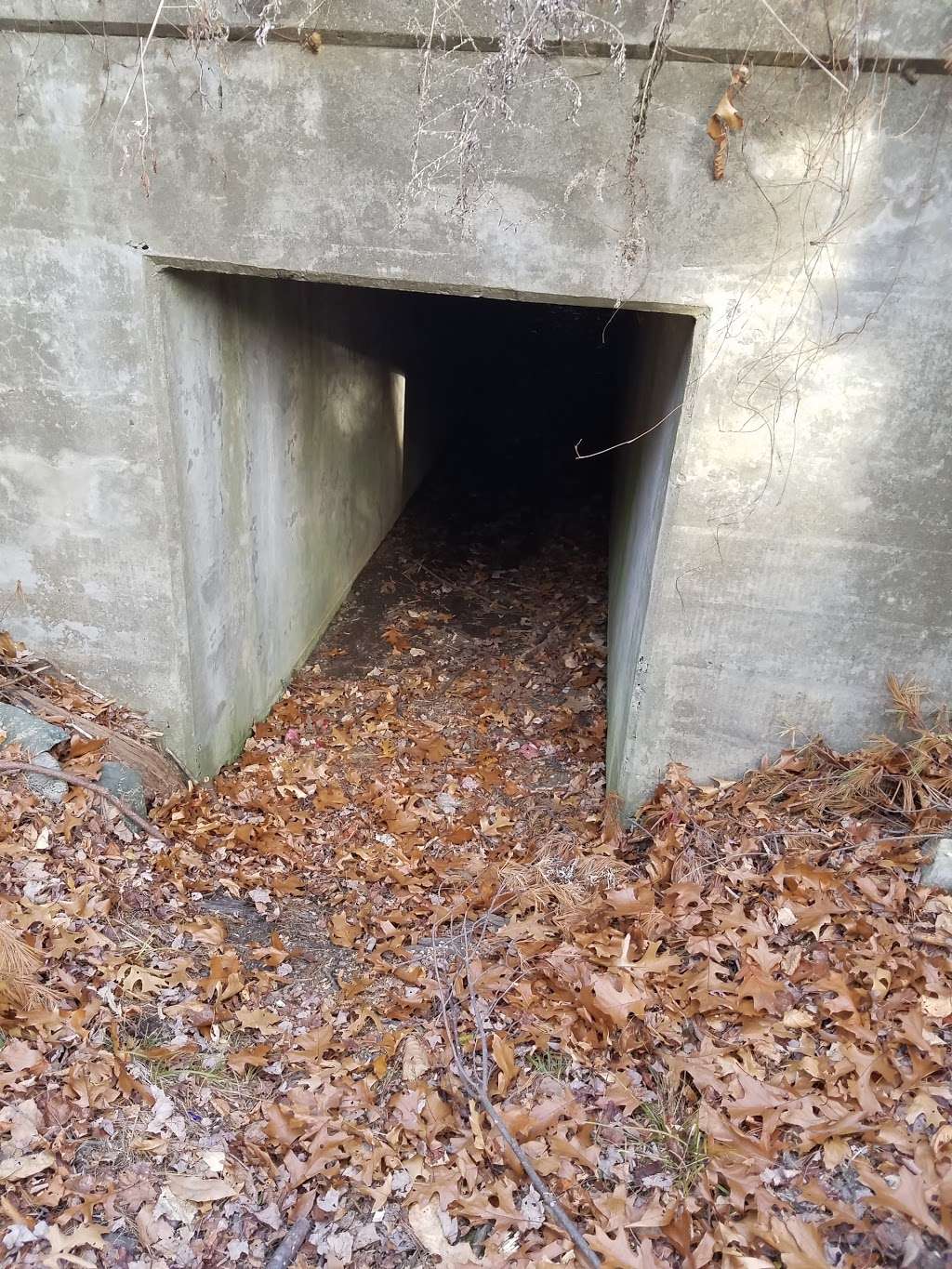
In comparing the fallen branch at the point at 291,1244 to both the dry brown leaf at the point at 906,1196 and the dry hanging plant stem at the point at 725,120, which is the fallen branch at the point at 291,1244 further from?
the dry hanging plant stem at the point at 725,120

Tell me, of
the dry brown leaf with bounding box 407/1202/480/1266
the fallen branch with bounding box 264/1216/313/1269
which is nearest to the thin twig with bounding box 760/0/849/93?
the dry brown leaf with bounding box 407/1202/480/1266

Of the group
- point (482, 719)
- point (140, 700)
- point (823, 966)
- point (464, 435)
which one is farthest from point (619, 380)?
point (823, 966)

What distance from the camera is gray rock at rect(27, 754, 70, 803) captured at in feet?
14.7

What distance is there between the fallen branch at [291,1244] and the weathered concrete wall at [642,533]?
2795mm

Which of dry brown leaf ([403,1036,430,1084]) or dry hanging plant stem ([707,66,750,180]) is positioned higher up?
dry hanging plant stem ([707,66,750,180])

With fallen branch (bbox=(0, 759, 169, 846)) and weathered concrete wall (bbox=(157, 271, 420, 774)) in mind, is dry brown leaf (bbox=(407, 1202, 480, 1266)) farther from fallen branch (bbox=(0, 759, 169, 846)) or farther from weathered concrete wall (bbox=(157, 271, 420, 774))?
weathered concrete wall (bbox=(157, 271, 420, 774))

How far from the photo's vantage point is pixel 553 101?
3523mm

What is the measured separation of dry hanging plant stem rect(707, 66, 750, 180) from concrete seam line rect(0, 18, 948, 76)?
0.21ft

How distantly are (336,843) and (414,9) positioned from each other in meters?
4.46

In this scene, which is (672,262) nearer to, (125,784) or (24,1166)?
(125,784)

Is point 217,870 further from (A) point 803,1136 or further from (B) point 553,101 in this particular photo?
(B) point 553,101

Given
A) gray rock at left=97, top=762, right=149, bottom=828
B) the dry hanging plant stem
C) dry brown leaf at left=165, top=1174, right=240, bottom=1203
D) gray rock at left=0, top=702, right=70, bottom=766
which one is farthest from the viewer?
gray rock at left=97, top=762, right=149, bottom=828

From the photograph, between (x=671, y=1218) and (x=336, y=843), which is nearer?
(x=671, y=1218)

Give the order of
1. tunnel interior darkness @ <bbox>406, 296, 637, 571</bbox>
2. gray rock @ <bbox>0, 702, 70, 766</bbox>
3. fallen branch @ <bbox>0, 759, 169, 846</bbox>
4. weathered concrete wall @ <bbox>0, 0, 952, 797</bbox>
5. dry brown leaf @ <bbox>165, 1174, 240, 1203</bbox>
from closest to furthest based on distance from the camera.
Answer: dry brown leaf @ <bbox>165, 1174, 240, 1203</bbox>, weathered concrete wall @ <bbox>0, 0, 952, 797</bbox>, fallen branch @ <bbox>0, 759, 169, 846</bbox>, gray rock @ <bbox>0, 702, 70, 766</bbox>, tunnel interior darkness @ <bbox>406, 296, 637, 571</bbox>
